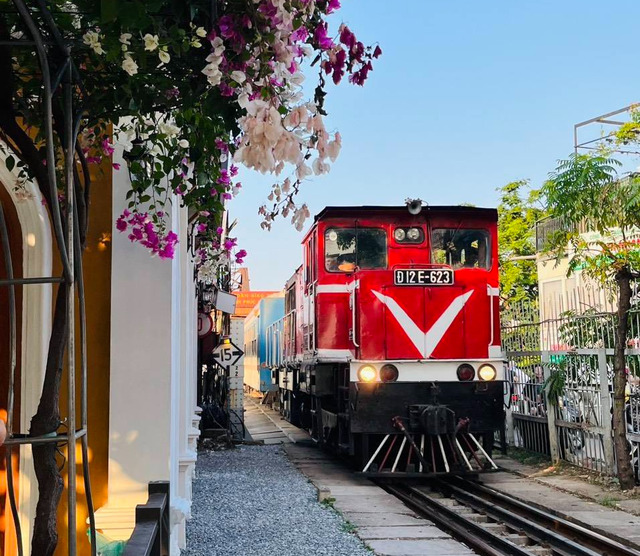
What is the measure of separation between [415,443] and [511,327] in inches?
Result: 181

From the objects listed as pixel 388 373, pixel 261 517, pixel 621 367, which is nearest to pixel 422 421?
pixel 388 373

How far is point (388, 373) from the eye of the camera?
10289 mm

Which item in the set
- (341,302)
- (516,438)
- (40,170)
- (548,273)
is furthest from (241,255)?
(548,273)

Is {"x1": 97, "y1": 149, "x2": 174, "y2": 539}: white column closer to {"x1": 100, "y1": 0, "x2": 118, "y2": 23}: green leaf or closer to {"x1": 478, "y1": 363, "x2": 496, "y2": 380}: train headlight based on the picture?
{"x1": 100, "y1": 0, "x2": 118, "y2": 23}: green leaf

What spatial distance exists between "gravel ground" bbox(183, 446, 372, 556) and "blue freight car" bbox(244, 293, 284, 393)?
40.9ft

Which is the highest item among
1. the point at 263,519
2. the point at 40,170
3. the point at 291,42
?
the point at 291,42

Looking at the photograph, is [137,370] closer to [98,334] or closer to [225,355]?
[98,334]

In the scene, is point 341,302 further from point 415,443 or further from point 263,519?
point 263,519

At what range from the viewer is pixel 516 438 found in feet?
45.8

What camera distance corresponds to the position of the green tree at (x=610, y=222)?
31.1ft

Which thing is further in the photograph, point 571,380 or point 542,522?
point 571,380

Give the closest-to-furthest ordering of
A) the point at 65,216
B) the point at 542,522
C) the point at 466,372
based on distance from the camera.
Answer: the point at 65,216, the point at 542,522, the point at 466,372

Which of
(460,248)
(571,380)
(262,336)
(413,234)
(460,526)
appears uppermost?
(413,234)

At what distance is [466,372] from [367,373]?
1320 millimetres
